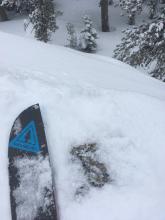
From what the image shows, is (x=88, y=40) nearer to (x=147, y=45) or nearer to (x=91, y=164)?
(x=147, y=45)

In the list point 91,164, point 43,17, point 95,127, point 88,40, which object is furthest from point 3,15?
point 91,164

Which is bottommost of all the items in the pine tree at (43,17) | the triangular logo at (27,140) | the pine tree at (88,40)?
the pine tree at (88,40)

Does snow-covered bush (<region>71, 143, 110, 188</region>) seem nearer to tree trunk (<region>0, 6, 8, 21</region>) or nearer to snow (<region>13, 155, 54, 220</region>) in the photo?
snow (<region>13, 155, 54, 220</region>)

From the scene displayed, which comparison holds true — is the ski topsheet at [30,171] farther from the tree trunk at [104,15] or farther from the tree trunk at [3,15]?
the tree trunk at [3,15]

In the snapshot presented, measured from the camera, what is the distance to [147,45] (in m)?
6.05

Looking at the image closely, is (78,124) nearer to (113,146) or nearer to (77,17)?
(113,146)

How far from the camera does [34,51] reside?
14.8 ft

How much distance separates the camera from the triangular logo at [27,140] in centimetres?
294

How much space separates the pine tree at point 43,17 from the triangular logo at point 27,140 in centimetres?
778

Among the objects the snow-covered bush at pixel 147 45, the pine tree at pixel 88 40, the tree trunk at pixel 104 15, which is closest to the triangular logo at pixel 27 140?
the snow-covered bush at pixel 147 45

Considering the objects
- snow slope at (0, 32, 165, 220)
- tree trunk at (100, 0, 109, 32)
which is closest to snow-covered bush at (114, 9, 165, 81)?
snow slope at (0, 32, 165, 220)

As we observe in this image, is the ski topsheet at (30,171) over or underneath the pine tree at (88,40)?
over

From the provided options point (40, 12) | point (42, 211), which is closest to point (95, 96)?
point (42, 211)

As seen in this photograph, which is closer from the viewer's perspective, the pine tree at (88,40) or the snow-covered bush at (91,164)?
the snow-covered bush at (91,164)
